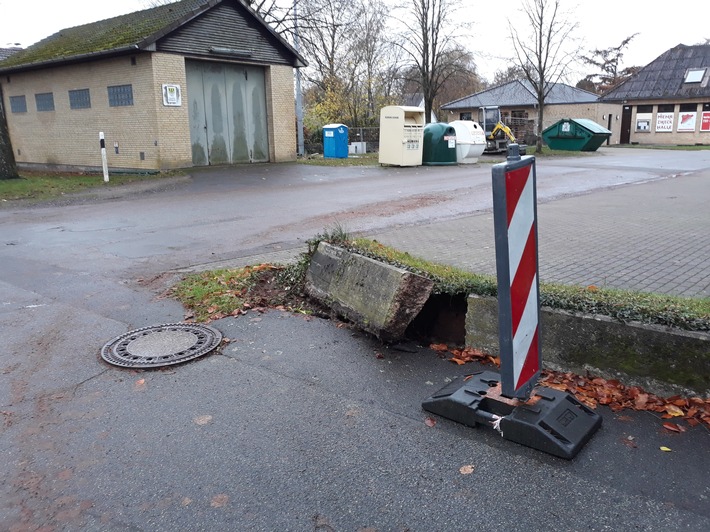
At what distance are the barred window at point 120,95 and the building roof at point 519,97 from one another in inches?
1422

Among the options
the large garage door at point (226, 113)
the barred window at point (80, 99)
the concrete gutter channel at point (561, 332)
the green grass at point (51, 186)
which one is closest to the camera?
the concrete gutter channel at point (561, 332)

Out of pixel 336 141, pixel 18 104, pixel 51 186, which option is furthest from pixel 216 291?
pixel 18 104

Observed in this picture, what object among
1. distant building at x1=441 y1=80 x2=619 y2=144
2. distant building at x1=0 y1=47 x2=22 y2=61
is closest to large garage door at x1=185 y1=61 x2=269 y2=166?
distant building at x1=0 y1=47 x2=22 y2=61

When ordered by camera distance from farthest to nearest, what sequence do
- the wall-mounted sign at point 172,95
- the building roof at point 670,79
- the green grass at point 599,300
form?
the building roof at point 670,79 → the wall-mounted sign at point 172,95 → the green grass at point 599,300

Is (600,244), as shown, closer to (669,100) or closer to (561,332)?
(561,332)

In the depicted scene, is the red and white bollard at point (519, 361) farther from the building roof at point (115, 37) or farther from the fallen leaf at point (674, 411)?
the building roof at point (115, 37)

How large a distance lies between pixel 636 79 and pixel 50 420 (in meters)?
56.8

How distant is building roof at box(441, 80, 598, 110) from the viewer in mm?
50125

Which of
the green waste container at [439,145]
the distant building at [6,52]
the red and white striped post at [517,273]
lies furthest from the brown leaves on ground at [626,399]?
the distant building at [6,52]

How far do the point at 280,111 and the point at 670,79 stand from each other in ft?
129

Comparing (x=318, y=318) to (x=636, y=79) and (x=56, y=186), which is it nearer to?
(x=56, y=186)

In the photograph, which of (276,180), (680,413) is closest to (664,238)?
(680,413)

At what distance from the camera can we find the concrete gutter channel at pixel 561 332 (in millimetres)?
3650

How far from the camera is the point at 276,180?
18484mm
